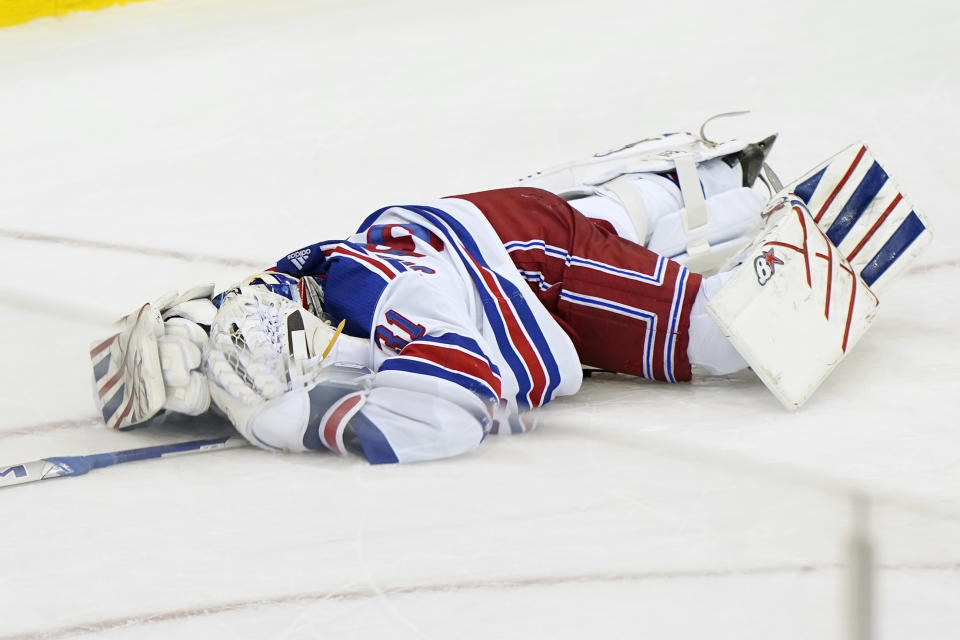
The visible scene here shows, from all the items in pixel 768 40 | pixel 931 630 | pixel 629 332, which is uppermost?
pixel 768 40

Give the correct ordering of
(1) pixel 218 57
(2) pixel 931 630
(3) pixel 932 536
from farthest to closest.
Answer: (1) pixel 218 57 < (3) pixel 932 536 < (2) pixel 931 630

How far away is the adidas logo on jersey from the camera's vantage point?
1.66 m

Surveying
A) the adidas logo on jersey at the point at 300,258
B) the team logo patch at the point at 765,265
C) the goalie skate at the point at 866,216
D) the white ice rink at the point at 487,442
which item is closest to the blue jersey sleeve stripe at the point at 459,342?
the white ice rink at the point at 487,442

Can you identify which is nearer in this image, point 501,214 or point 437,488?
point 437,488

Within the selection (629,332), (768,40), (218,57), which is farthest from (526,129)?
(629,332)

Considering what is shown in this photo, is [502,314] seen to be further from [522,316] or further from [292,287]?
[292,287]

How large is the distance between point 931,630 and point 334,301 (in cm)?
84

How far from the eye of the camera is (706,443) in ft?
4.83

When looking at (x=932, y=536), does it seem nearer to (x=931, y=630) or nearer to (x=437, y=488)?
(x=931, y=630)

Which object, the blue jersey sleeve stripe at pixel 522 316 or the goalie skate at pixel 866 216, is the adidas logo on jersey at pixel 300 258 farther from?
the goalie skate at pixel 866 216

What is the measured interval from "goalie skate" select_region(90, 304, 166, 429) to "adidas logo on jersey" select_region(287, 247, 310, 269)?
21 centimetres

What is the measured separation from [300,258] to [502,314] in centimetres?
29

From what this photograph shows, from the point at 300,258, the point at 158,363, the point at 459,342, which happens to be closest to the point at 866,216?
the point at 459,342

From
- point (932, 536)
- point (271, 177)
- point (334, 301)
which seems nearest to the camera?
point (932, 536)
